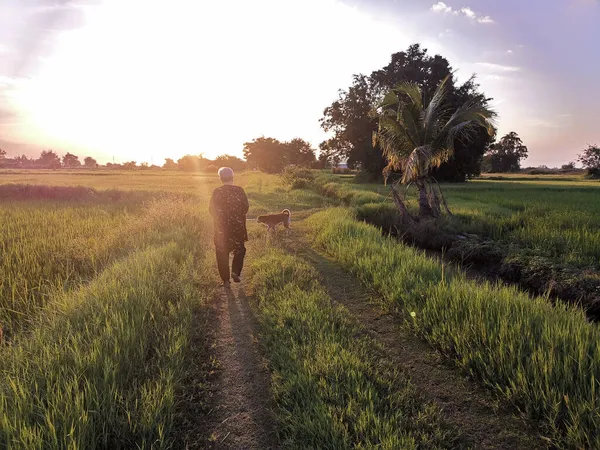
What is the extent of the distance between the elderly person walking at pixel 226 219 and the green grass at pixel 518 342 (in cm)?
263

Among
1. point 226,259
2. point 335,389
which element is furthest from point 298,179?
point 335,389

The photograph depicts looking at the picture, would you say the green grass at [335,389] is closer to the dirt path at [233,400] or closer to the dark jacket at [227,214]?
the dirt path at [233,400]

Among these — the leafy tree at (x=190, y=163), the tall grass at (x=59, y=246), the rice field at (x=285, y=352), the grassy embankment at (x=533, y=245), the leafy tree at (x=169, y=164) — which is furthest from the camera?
the leafy tree at (x=169, y=164)

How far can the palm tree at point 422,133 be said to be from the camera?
10.1 metres

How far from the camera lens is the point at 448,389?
2.82 metres

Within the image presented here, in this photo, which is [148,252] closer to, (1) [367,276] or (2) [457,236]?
(1) [367,276]

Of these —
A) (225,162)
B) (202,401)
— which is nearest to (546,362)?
(202,401)

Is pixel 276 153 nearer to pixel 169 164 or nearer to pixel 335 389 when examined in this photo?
pixel 169 164

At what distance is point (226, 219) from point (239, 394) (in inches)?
128

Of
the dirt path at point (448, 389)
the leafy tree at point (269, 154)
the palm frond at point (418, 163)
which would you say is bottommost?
the dirt path at point (448, 389)

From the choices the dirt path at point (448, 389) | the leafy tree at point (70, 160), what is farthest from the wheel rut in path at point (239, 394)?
the leafy tree at point (70, 160)

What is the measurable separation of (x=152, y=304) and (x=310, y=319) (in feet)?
6.71

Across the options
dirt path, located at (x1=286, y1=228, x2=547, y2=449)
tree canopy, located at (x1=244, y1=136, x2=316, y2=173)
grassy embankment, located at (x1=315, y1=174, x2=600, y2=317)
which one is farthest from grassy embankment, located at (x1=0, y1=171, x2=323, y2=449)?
tree canopy, located at (x1=244, y1=136, x2=316, y2=173)

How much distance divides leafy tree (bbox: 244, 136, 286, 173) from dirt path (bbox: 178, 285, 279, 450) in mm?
63110
